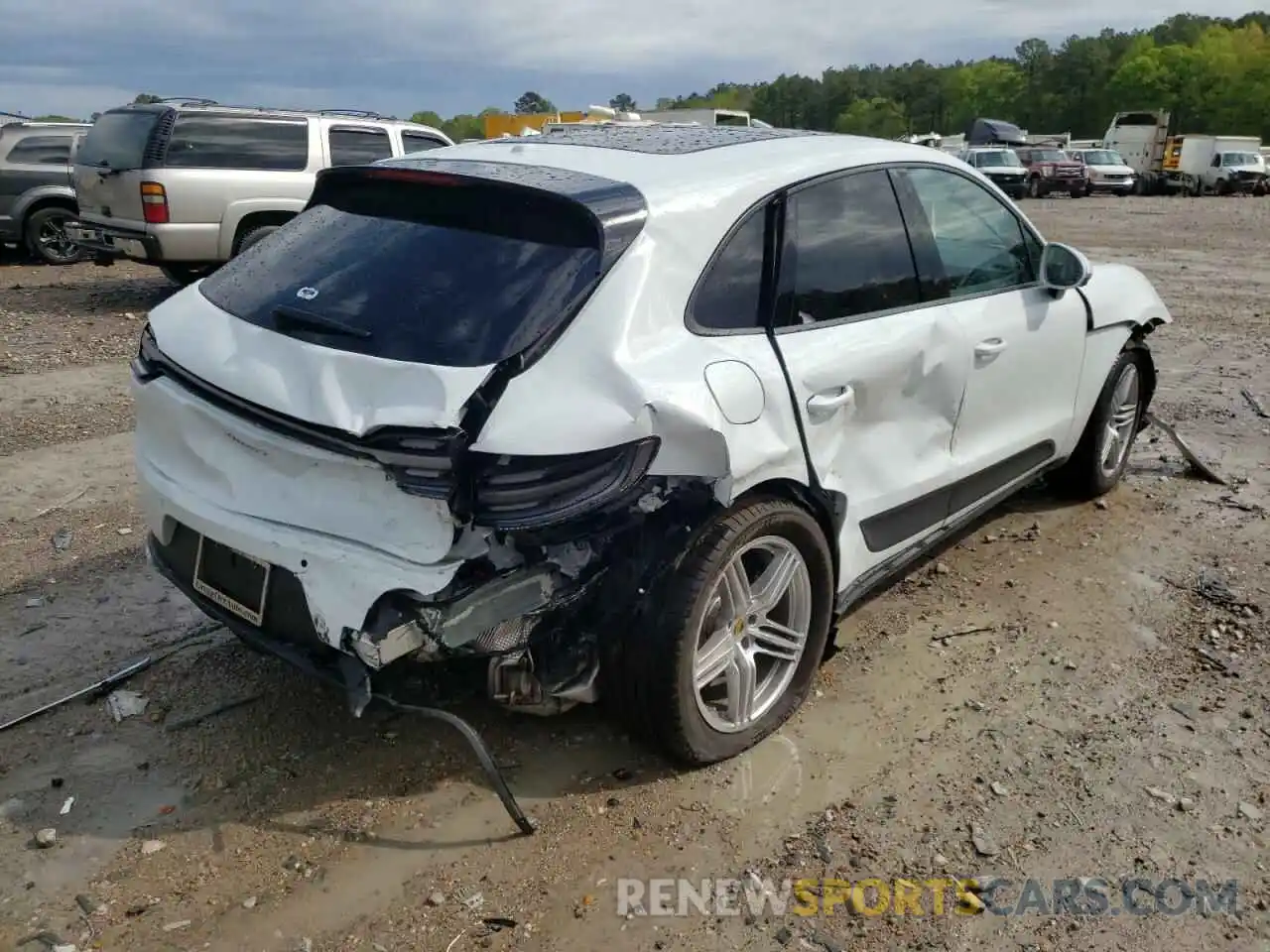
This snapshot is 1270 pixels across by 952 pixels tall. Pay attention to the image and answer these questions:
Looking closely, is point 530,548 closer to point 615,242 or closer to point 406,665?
point 406,665

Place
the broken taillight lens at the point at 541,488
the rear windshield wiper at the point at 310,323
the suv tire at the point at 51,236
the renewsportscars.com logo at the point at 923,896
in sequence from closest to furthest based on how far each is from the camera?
1. the broken taillight lens at the point at 541,488
2. the renewsportscars.com logo at the point at 923,896
3. the rear windshield wiper at the point at 310,323
4. the suv tire at the point at 51,236

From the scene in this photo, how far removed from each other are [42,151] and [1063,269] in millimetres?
13632

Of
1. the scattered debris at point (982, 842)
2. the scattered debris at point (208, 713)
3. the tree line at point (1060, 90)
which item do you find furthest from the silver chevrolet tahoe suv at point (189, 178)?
the tree line at point (1060, 90)

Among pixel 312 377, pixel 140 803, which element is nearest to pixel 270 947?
pixel 140 803

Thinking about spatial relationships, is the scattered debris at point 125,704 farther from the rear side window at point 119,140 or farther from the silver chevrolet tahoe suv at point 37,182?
the silver chevrolet tahoe suv at point 37,182

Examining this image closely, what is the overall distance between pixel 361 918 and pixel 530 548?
3.24 feet

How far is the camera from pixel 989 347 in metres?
3.82

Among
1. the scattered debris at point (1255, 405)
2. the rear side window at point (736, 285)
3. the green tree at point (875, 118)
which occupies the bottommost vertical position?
the scattered debris at point (1255, 405)

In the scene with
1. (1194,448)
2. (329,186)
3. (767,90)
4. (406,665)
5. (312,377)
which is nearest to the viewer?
(312,377)

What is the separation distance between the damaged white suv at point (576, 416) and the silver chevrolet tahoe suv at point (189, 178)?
7474mm

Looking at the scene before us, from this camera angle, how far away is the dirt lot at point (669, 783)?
8.27 ft

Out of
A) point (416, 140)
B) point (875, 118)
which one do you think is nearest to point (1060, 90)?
point (875, 118)

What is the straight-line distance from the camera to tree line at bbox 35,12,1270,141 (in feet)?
246

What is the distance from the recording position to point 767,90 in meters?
130
